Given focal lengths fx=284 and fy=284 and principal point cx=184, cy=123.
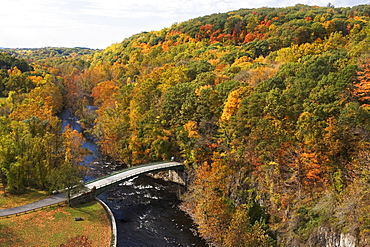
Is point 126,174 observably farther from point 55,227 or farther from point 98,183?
point 55,227

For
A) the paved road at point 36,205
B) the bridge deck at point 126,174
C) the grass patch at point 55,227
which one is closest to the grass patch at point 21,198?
the paved road at point 36,205

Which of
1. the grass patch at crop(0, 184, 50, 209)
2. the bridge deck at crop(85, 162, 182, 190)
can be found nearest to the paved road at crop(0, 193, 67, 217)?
the grass patch at crop(0, 184, 50, 209)

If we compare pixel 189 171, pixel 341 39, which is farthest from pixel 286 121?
pixel 341 39

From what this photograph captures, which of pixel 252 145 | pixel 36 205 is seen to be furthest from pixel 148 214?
pixel 252 145

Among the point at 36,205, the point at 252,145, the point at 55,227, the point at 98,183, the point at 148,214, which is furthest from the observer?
the point at 98,183

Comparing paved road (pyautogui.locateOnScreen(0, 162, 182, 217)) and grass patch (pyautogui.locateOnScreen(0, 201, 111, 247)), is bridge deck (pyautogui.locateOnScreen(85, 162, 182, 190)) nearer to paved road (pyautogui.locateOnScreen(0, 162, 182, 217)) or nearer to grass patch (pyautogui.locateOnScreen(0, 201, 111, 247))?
paved road (pyautogui.locateOnScreen(0, 162, 182, 217))

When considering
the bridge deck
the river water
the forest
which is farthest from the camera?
the bridge deck

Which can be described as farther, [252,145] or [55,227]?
[252,145]

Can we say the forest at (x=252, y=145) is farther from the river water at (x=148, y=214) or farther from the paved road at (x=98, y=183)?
the paved road at (x=98, y=183)
